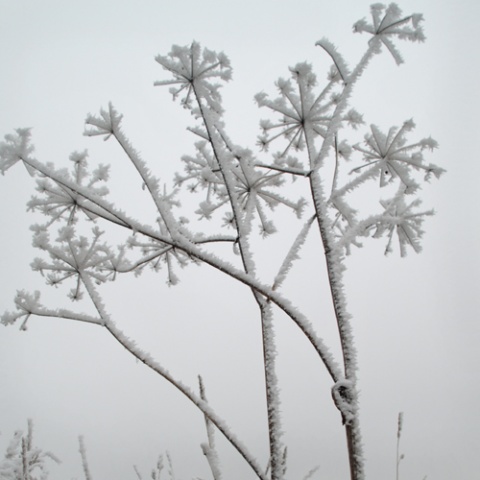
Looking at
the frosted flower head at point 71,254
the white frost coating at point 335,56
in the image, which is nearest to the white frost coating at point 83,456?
the frosted flower head at point 71,254

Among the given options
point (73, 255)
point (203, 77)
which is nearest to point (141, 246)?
point (73, 255)

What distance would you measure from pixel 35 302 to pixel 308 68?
210 centimetres

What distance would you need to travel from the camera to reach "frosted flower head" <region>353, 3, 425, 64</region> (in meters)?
2.35

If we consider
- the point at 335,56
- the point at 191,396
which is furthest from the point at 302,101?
the point at 191,396

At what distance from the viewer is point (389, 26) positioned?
2375 mm

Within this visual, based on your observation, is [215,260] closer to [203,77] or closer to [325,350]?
[325,350]

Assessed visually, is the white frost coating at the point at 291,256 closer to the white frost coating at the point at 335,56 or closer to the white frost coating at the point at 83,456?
the white frost coating at the point at 335,56

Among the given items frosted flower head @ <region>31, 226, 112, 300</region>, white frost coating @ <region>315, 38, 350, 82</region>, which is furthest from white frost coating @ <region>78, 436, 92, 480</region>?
white frost coating @ <region>315, 38, 350, 82</region>

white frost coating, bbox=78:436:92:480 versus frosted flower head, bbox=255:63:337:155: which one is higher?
frosted flower head, bbox=255:63:337:155

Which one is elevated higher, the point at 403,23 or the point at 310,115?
the point at 403,23

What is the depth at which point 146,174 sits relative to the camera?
1.86 metres

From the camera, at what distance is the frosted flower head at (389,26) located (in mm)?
2354

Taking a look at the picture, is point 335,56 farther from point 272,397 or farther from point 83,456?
point 83,456

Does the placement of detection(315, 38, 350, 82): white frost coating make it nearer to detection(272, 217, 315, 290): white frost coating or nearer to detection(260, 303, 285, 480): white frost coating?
detection(272, 217, 315, 290): white frost coating
